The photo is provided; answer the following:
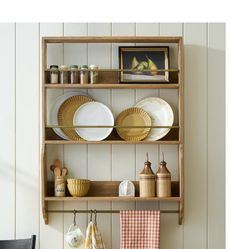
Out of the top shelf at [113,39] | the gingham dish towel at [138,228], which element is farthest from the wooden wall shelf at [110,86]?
the gingham dish towel at [138,228]

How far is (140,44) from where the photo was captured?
12.2 feet

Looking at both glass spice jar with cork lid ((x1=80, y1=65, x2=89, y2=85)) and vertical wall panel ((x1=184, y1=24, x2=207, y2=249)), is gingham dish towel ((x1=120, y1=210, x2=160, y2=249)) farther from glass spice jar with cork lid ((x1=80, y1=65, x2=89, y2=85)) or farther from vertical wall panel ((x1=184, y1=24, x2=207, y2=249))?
glass spice jar with cork lid ((x1=80, y1=65, x2=89, y2=85))

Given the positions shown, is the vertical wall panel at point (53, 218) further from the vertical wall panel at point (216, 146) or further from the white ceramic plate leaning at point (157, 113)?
the vertical wall panel at point (216, 146)

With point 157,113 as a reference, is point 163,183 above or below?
below

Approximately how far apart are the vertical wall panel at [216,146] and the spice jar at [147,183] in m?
0.38

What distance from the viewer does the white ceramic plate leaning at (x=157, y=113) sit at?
364 centimetres

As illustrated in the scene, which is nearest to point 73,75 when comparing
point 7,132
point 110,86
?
point 110,86

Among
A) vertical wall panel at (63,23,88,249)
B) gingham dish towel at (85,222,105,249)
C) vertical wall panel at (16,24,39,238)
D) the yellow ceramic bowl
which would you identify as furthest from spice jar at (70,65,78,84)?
gingham dish towel at (85,222,105,249)

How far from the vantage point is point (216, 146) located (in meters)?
3.71

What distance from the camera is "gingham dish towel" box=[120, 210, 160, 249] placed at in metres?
3.58

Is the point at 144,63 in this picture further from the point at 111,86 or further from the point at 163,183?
the point at 163,183

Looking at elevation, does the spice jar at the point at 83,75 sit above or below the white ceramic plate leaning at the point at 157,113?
above

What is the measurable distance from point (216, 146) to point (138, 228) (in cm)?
68
